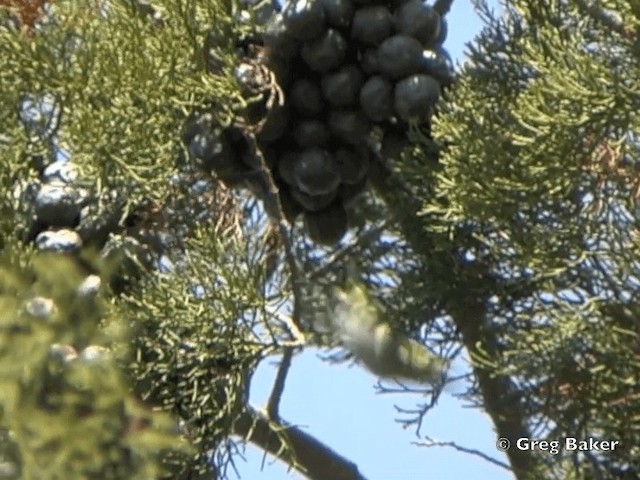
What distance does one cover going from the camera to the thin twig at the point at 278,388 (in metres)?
0.93

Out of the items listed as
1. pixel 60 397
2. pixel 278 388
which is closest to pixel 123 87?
pixel 278 388

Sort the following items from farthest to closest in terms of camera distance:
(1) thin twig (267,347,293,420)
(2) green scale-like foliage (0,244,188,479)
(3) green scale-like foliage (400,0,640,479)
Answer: (1) thin twig (267,347,293,420)
(3) green scale-like foliage (400,0,640,479)
(2) green scale-like foliage (0,244,188,479)

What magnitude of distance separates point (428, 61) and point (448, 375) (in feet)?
0.53

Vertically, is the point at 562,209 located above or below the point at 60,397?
above

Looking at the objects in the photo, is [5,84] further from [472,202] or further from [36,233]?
[472,202]

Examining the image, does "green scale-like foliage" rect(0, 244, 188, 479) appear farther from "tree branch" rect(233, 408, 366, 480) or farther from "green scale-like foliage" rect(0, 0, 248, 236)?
"tree branch" rect(233, 408, 366, 480)

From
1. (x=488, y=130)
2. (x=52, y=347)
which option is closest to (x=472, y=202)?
(x=488, y=130)

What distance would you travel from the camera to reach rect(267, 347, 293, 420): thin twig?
931 millimetres

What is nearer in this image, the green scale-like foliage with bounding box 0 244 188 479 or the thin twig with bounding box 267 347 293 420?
the green scale-like foliage with bounding box 0 244 188 479

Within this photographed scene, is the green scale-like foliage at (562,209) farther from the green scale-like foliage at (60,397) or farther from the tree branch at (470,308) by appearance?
the green scale-like foliage at (60,397)

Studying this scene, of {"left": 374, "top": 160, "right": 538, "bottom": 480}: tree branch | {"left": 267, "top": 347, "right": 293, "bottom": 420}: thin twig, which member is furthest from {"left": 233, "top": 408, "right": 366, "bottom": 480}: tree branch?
{"left": 374, "top": 160, "right": 538, "bottom": 480}: tree branch

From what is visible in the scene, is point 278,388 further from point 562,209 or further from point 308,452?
point 562,209

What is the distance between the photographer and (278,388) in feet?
3.10

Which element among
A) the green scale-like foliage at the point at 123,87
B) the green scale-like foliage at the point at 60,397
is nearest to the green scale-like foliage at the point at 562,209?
the green scale-like foliage at the point at 123,87
